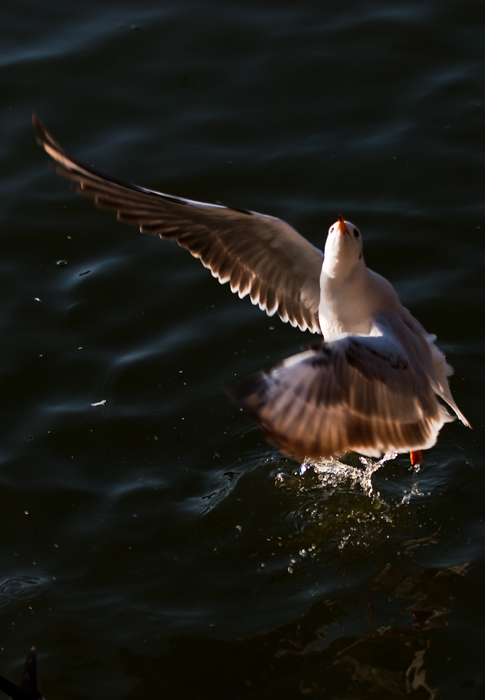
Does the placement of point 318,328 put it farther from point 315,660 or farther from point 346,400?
point 315,660

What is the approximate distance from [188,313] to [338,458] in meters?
1.53

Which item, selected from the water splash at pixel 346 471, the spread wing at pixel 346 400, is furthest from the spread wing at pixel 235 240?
Result: the spread wing at pixel 346 400

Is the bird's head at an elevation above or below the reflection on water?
above

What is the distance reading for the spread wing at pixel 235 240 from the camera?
531 cm

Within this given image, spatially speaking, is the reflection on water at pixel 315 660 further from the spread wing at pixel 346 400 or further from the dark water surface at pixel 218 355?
the spread wing at pixel 346 400

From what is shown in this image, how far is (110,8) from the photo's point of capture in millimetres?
9500

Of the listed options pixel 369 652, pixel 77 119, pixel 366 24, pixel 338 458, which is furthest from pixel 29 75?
pixel 369 652

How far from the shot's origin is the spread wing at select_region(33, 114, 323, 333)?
5.31m

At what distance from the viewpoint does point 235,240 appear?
572 centimetres

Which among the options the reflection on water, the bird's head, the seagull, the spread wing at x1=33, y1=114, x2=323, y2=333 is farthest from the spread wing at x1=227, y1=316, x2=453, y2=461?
the spread wing at x1=33, y1=114, x2=323, y2=333

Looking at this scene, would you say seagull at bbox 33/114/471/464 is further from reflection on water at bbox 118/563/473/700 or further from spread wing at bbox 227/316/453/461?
reflection on water at bbox 118/563/473/700

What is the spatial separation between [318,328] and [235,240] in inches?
31.6

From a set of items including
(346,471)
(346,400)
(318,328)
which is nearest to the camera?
(346,400)

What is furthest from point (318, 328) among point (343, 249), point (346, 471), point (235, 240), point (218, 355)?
point (343, 249)
